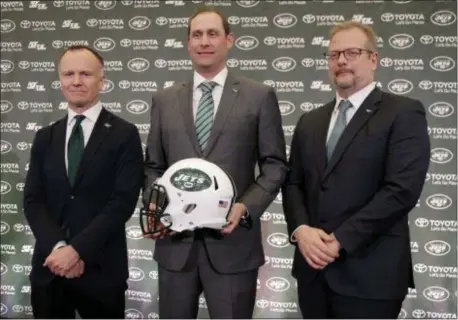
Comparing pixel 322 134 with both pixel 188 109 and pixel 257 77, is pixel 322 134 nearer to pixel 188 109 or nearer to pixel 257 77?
pixel 188 109

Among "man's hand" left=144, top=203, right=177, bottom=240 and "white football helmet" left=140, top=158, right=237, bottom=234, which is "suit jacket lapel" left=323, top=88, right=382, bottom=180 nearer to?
"white football helmet" left=140, top=158, right=237, bottom=234

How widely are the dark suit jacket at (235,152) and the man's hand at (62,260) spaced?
36cm

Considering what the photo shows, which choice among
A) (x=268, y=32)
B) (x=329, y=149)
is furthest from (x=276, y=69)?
(x=329, y=149)

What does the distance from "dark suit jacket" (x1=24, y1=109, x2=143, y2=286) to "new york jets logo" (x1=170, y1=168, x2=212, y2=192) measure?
1.37 ft

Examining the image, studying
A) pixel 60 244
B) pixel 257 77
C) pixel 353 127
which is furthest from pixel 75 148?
pixel 257 77

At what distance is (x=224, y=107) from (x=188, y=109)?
0.16 meters

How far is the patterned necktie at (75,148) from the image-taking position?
238cm

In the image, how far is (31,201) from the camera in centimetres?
246

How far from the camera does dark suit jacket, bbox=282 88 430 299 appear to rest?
6.56 ft

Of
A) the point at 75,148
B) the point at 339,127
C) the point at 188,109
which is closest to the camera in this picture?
the point at 339,127

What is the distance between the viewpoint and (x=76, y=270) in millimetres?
2285

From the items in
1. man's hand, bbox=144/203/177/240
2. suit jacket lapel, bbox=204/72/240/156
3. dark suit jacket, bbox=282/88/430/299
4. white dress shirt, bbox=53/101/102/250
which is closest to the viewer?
dark suit jacket, bbox=282/88/430/299

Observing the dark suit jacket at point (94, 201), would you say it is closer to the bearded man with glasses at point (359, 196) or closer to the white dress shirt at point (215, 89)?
the white dress shirt at point (215, 89)

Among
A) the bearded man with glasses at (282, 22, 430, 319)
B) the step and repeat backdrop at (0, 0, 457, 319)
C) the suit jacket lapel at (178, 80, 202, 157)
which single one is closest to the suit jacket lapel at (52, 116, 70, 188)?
the suit jacket lapel at (178, 80, 202, 157)
